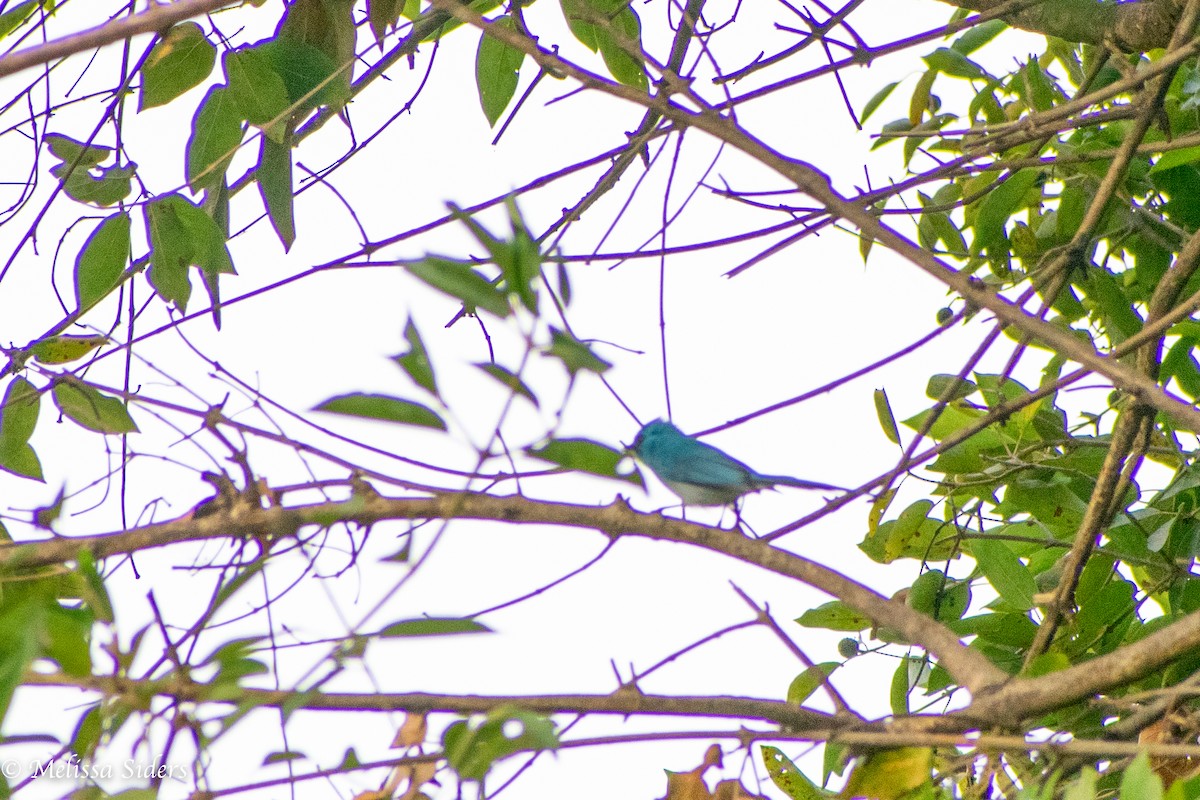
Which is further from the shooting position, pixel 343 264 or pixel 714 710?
pixel 343 264

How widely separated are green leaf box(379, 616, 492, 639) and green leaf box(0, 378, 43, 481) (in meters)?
1.61

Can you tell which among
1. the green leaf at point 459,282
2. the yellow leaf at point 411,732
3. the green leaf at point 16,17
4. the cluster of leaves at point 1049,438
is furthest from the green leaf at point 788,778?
the green leaf at point 16,17

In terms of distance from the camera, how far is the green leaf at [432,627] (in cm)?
132

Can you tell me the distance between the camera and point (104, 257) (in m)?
2.62

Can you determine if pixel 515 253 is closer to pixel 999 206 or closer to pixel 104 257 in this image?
pixel 104 257

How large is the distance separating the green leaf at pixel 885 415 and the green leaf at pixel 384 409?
162 cm

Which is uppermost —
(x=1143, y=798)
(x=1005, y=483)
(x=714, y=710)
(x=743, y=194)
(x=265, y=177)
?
(x=265, y=177)

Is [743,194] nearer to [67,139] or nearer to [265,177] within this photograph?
[265,177]

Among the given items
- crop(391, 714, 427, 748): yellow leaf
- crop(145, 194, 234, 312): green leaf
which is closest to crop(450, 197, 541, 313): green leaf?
crop(391, 714, 427, 748): yellow leaf

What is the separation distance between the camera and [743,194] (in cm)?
232

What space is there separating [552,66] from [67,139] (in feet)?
4.21

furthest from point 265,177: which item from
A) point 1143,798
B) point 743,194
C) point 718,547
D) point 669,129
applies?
point 1143,798

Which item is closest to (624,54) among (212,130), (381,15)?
(381,15)

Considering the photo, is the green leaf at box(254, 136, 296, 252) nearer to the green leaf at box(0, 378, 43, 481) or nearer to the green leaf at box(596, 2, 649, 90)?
the green leaf at box(0, 378, 43, 481)
